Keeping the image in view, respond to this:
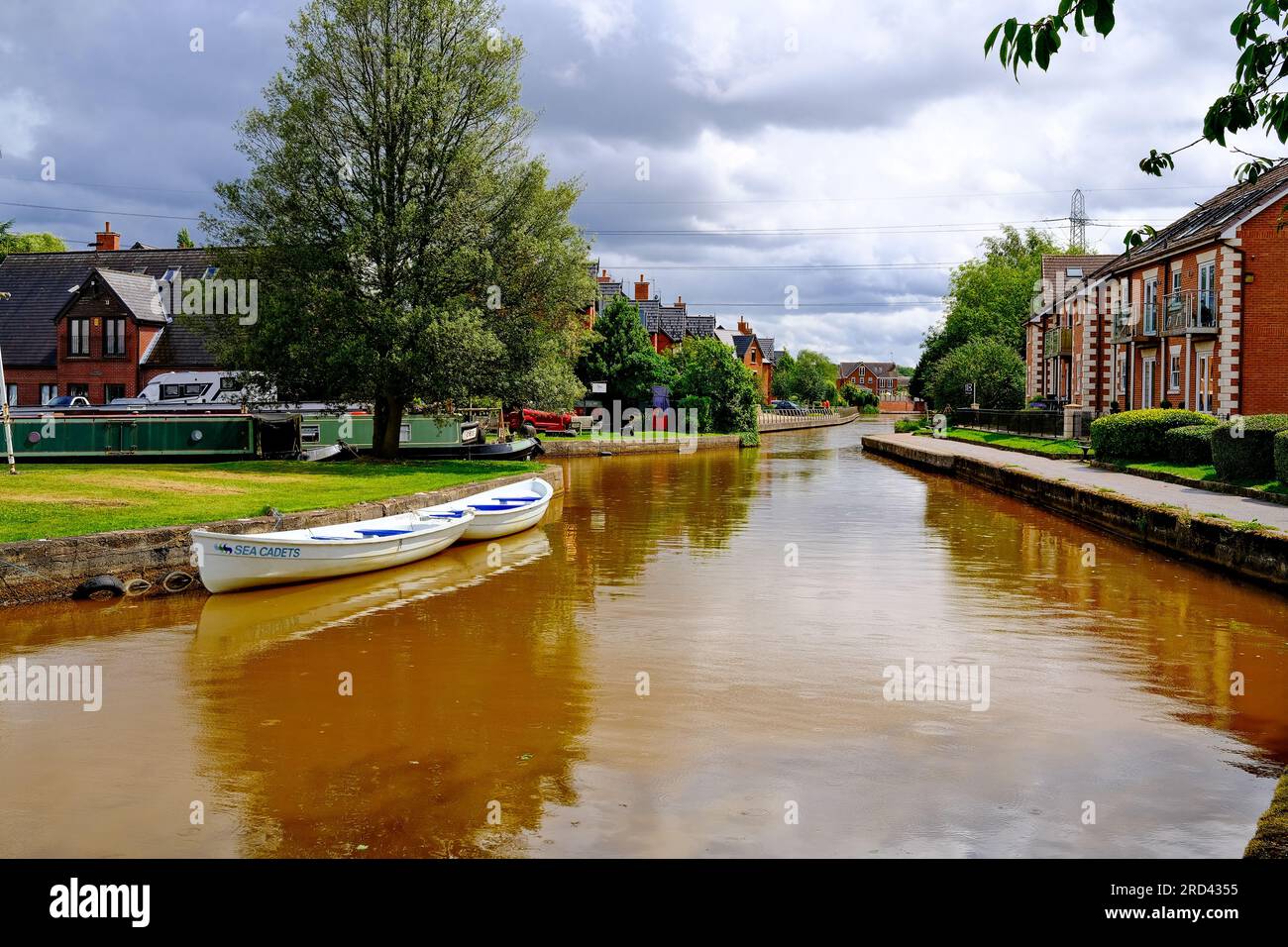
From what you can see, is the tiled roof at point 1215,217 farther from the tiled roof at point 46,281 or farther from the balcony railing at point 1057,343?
the tiled roof at point 46,281

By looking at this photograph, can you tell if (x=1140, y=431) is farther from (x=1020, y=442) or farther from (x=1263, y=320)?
(x=1020, y=442)

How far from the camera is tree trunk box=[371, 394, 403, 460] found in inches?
1291

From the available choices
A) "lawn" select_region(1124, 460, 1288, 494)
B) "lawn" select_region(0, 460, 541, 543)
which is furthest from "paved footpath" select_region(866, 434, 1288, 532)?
"lawn" select_region(0, 460, 541, 543)

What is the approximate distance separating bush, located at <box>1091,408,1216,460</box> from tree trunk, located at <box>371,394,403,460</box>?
21.4 metres

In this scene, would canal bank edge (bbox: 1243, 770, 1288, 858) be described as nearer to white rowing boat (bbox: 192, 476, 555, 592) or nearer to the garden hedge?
white rowing boat (bbox: 192, 476, 555, 592)

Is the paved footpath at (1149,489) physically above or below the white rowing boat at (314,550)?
above

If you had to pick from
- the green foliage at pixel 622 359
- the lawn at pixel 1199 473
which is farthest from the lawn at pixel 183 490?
the green foliage at pixel 622 359

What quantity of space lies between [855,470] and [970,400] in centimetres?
3152

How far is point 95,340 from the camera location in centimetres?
4794

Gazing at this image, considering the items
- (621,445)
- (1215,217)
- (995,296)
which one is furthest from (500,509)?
(995,296)

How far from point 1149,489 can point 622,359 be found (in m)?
41.4

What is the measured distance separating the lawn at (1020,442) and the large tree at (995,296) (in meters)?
25.2

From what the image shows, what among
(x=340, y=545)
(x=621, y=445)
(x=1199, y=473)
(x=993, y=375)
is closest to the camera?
(x=340, y=545)

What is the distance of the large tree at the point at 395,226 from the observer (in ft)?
97.8
